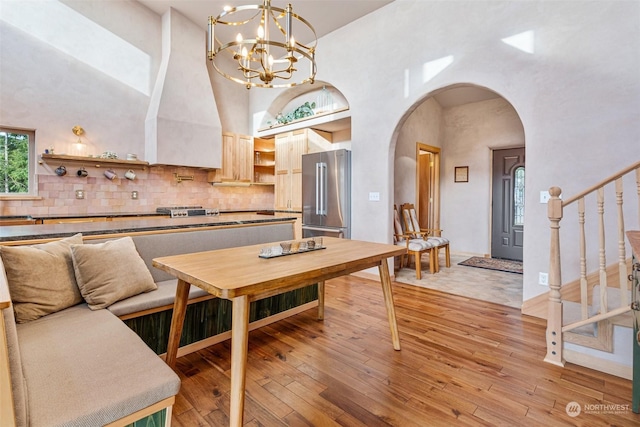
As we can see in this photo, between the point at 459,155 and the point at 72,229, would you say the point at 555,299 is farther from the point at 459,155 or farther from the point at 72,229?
the point at 459,155

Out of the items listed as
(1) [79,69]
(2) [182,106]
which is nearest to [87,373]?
(2) [182,106]

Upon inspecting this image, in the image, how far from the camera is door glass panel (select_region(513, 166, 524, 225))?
536 cm

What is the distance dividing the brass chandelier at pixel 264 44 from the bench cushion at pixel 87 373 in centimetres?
179

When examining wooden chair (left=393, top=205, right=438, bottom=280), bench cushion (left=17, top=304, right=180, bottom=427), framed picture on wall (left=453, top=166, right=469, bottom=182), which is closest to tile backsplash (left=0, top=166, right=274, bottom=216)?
wooden chair (left=393, top=205, right=438, bottom=280)

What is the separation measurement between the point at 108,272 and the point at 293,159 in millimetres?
3748

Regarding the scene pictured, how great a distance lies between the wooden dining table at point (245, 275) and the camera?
4.26 ft

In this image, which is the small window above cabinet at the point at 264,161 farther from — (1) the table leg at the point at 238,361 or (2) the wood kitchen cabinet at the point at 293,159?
(1) the table leg at the point at 238,361

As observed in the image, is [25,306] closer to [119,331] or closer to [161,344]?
[119,331]

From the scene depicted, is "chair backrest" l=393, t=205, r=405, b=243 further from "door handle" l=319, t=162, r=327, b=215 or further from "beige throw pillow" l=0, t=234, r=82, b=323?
"beige throw pillow" l=0, t=234, r=82, b=323

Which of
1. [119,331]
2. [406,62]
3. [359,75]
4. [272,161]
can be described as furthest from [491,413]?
[272,161]

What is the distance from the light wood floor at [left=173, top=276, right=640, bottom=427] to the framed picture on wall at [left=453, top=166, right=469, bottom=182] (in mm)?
3728

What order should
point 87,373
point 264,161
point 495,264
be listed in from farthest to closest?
point 264,161, point 495,264, point 87,373

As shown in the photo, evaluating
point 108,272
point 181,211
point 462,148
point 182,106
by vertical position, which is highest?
point 182,106

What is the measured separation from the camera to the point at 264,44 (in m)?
2.04
